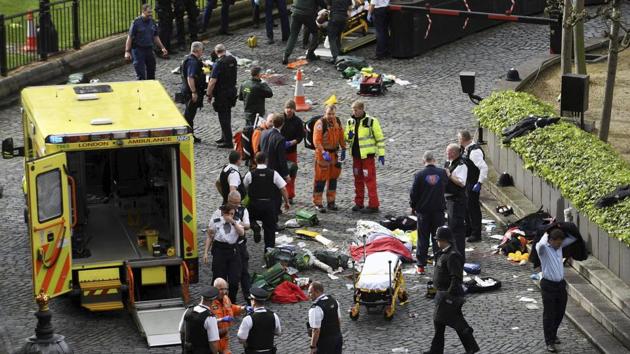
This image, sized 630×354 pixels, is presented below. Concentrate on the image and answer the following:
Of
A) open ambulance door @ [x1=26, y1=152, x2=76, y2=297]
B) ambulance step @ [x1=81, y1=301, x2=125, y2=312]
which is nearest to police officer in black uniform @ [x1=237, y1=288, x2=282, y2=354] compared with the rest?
ambulance step @ [x1=81, y1=301, x2=125, y2=312]

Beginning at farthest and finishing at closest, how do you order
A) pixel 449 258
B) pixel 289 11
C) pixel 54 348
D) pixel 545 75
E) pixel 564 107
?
pixel 289 11 → pixel 545 75 → pixel 564 107 → pixel 449 258 → pixel 54 348

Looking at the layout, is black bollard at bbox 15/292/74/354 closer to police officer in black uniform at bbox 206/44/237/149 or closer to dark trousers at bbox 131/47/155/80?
police officer in black uniform at bbox 206/44/237/149

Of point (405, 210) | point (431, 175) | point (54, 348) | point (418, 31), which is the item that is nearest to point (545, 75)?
point (418, 31)

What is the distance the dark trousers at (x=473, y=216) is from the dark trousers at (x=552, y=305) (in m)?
3.58

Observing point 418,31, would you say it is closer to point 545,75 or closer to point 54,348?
point 545,75

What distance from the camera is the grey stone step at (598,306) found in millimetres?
16891

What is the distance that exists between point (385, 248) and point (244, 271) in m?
2.19

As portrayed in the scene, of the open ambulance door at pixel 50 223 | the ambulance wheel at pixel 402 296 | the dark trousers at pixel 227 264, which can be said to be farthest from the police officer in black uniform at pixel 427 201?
the open ambulance door at pixel 50 223

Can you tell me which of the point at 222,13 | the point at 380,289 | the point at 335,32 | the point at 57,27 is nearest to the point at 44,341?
the point at 380,289

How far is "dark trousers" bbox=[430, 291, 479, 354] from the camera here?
1636cm

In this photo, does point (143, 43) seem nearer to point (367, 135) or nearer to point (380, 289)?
point (367, 135)

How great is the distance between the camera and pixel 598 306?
693 inches

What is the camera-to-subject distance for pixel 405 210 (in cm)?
2159

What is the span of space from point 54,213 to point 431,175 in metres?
5.00
